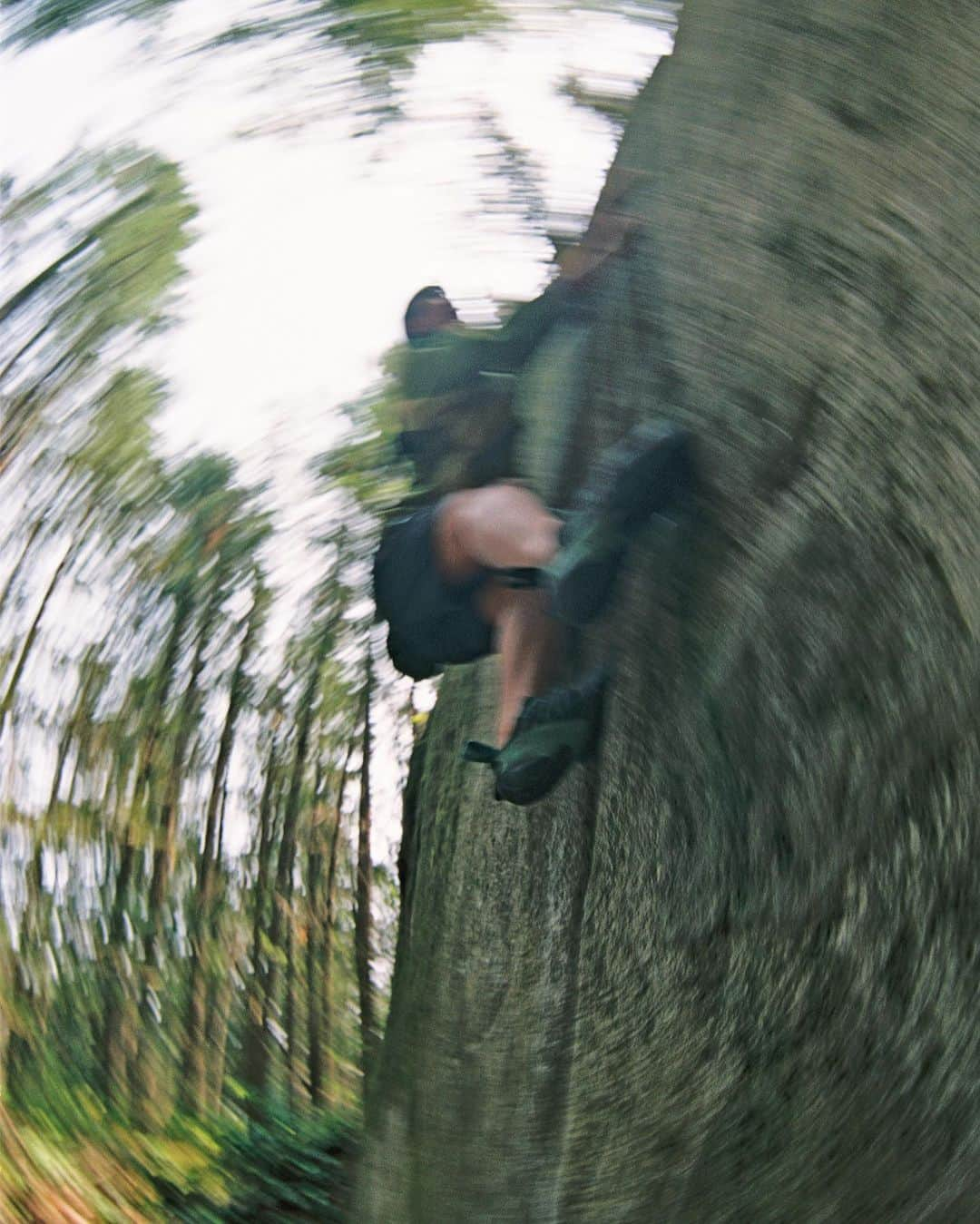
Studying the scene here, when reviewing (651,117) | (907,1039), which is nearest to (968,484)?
(907,1039)

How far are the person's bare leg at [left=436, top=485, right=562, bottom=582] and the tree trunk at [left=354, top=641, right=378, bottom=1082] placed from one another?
147 cm

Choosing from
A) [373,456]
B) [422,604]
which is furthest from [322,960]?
[422,604]

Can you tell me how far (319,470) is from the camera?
2.63 m

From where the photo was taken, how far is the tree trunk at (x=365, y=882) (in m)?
2.92

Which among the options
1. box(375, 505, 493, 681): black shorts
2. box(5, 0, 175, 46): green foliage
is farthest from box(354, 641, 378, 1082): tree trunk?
box(5, 0, 175, 46): green foliage

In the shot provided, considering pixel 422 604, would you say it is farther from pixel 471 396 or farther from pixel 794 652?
pixel 794 652

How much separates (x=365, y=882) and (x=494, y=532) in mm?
1864

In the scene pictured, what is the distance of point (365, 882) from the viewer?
9.67ft

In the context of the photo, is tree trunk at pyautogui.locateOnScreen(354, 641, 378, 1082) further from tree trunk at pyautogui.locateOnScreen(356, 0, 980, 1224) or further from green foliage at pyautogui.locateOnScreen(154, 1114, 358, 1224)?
tree trunk at pyautogui.locateOnScreen(356, 0, 980, 1224)

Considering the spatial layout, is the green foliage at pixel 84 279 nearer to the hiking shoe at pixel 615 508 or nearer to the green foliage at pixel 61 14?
the green foliage at pixel 61 14

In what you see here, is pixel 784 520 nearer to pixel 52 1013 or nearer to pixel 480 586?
pixel 480 586

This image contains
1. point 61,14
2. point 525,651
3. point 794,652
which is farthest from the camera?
point 61,14

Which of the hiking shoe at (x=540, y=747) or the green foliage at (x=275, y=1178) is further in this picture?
the green foliage at (x=275, y=1178)

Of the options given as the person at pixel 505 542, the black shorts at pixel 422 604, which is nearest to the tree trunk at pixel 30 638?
the person at pixel 505 542
